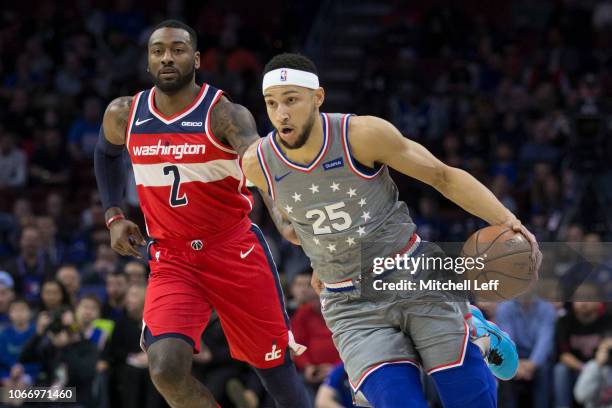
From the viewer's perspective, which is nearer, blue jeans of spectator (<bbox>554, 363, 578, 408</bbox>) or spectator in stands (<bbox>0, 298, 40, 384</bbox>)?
blue jeans of spectator (<bbox>554, 363, 578, 408</bbox>)

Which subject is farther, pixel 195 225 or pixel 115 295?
pixel 115 295

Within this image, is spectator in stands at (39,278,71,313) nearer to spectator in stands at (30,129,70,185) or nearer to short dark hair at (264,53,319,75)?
spectator in stands at (30,129,70,185)

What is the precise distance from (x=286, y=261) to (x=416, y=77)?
4530 millimetres

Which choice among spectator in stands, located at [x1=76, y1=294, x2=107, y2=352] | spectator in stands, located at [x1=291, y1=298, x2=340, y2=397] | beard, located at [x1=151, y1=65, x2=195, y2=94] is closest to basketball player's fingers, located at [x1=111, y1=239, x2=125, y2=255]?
beard, located at [x1=151, y1=65, x2=195, y2=94]

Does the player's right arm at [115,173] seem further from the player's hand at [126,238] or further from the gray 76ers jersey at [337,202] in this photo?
the gray 76ers jersey at [337,202]

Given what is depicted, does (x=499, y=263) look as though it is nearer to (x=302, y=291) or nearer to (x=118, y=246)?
(x=118, y=246)

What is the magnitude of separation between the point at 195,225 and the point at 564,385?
4.65 m

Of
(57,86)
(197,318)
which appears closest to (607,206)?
(197,318)

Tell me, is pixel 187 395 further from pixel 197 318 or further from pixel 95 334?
pixel 95 334

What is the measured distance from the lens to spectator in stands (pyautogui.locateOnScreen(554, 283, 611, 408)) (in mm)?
9477

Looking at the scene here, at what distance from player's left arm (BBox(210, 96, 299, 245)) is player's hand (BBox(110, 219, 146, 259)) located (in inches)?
32.3

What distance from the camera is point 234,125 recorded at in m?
6.04

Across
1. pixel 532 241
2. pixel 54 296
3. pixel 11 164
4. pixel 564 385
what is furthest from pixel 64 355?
pixel 11 164

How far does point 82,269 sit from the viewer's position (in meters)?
11.8
